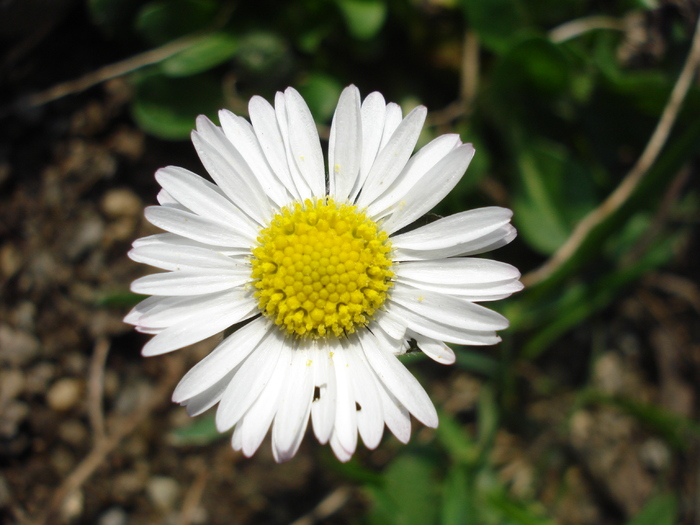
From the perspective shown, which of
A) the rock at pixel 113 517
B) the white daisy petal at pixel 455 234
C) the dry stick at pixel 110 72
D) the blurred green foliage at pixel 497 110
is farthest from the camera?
the rock at pixel 113 517

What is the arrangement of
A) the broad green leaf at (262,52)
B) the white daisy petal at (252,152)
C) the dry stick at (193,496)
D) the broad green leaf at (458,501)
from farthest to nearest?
the dry stick at (193,496) < the broad green leaf at (262,52) < the broad green leaf at (458,501) < the white daisy petal at (252,152)

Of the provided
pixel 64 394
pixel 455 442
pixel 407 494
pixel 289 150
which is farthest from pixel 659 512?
pixel 64 394

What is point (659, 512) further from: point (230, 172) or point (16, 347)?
point (16, 347)

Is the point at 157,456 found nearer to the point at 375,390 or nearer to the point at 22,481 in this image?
the point at 22,481

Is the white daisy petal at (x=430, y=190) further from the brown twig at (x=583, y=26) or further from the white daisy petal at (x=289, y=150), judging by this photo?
the brown twig at (x=583, y=26)

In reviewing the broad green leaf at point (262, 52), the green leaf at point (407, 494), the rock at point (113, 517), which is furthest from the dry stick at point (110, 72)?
the green leaf at point (407, 494)

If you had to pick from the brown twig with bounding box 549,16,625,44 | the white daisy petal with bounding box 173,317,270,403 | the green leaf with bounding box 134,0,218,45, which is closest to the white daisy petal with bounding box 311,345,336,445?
the white daisy petal with bounding box 173,317,270,403

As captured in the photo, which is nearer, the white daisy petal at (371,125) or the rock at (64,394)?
the white daisy petal at (371,125)
